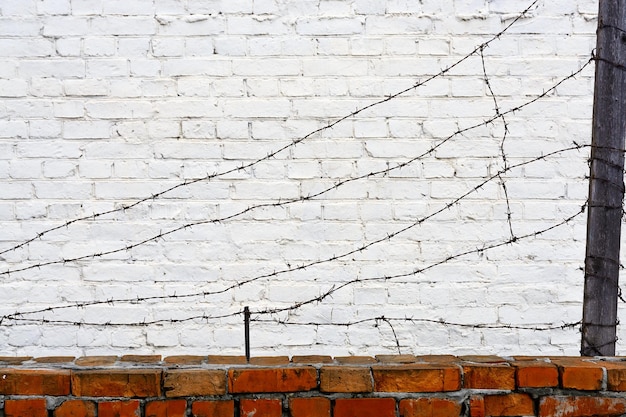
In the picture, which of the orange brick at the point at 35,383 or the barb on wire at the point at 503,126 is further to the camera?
the barb on wire at the point at 503,126

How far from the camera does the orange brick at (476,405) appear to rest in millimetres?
1796

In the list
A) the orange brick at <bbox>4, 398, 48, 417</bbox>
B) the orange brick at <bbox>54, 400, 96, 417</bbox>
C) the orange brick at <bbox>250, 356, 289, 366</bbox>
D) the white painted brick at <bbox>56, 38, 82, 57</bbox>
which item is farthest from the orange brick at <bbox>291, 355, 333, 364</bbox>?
the white painted brick at <bbox>56, 38, 82, 57</bbox>

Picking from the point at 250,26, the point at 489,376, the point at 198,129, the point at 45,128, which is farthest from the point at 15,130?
the point at 489,376

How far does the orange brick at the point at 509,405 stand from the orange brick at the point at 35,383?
116 centimetres

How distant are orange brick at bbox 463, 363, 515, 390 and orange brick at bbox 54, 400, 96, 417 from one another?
3.35ft

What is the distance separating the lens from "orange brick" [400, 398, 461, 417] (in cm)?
179

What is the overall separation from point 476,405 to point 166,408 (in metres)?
0.85

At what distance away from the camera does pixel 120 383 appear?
176 centimetres

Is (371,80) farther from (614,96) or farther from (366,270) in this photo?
(614,96)

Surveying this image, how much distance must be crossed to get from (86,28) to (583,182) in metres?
2.10

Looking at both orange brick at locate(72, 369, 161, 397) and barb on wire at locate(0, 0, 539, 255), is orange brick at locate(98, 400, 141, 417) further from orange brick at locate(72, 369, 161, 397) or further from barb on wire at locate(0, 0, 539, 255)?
barb on wire at locate(0, 0, 539, 255)

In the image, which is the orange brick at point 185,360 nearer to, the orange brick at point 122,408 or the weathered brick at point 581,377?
the orange brick at point 122,408

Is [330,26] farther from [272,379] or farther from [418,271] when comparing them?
[272,379]

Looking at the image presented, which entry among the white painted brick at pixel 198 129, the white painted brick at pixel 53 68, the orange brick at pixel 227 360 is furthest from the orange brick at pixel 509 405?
the white painted brick at pixel 53 68
